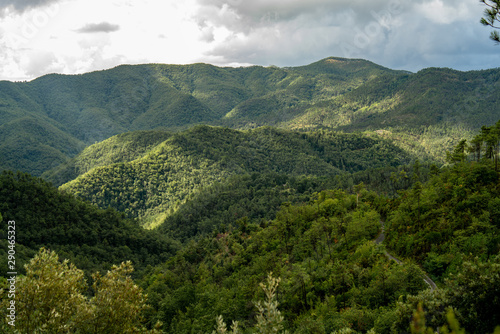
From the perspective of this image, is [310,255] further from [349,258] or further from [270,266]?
[349,258]

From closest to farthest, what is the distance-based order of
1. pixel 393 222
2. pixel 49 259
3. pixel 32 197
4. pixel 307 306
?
pixel 49 259
pixel 307 306
pixel 393 222
pixel 32 197

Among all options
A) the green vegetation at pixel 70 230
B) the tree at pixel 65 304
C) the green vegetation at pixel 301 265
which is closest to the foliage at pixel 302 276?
the green vegetation at pixel 301 265

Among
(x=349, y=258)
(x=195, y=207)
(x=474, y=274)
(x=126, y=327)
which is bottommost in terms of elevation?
(x=195, y=207)

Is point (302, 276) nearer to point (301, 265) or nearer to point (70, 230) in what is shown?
point (301, 265)

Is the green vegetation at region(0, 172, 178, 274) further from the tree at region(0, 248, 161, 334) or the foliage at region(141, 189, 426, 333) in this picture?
the tree at region(0, 248, 161, 334)

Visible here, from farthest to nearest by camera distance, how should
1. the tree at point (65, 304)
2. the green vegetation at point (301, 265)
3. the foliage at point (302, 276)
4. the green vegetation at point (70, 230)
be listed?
the green vegetation at point (70, 230)
the foliage at point (302, 276)
the green vegetation at point (301, 265)
the tree at point (65, 304)

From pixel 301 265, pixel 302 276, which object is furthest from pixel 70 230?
pixel 302 276

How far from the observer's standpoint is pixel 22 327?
610 inches

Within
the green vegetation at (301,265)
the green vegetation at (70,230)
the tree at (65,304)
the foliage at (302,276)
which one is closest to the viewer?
the tree at (65,304)

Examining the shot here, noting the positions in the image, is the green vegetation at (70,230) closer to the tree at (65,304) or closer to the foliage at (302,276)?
the foliage at (302,276)

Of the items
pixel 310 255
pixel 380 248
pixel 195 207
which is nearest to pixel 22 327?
pixel 380 248

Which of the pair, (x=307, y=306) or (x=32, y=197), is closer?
(x=307, y=306)

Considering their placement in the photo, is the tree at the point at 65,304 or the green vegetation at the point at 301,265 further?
the green vegetation at the point at 301,265

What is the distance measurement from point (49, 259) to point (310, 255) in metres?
45.0
